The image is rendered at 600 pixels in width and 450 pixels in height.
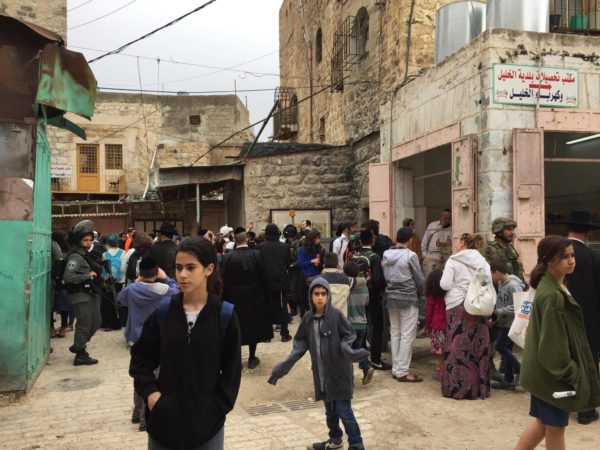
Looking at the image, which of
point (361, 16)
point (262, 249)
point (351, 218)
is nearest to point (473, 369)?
point (262, 249)

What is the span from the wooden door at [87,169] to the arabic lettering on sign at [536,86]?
76.3ft

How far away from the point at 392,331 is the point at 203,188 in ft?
35.2

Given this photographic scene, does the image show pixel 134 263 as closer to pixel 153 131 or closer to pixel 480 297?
pixel 480 297

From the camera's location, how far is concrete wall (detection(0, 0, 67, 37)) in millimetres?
20594

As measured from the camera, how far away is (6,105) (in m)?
5.73

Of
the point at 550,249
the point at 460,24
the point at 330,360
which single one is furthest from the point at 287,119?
the point at 550,249

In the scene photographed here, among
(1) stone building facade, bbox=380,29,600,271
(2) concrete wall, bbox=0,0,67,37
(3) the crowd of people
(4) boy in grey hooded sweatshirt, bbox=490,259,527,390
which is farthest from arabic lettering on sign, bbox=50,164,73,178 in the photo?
(4) boy in grey hooded sweatshirt, bbox=490,259,527,390

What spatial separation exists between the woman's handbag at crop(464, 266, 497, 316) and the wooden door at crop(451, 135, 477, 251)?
2.45 metres

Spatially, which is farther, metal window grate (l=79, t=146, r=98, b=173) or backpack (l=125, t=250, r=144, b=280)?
metal window grate (l=79, t=146, r=98, b=173)

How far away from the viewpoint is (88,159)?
27.1 m

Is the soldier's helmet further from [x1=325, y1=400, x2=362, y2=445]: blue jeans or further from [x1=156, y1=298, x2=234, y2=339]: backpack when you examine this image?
[x1=156, y1=298, x2=234, y2=339]: backpack

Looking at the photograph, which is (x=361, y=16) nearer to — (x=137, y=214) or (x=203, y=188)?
(x=203, y=188)

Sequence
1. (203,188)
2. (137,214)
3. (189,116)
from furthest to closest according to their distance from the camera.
→ (189,116), (137,214), (203,188)

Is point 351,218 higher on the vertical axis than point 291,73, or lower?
lower
